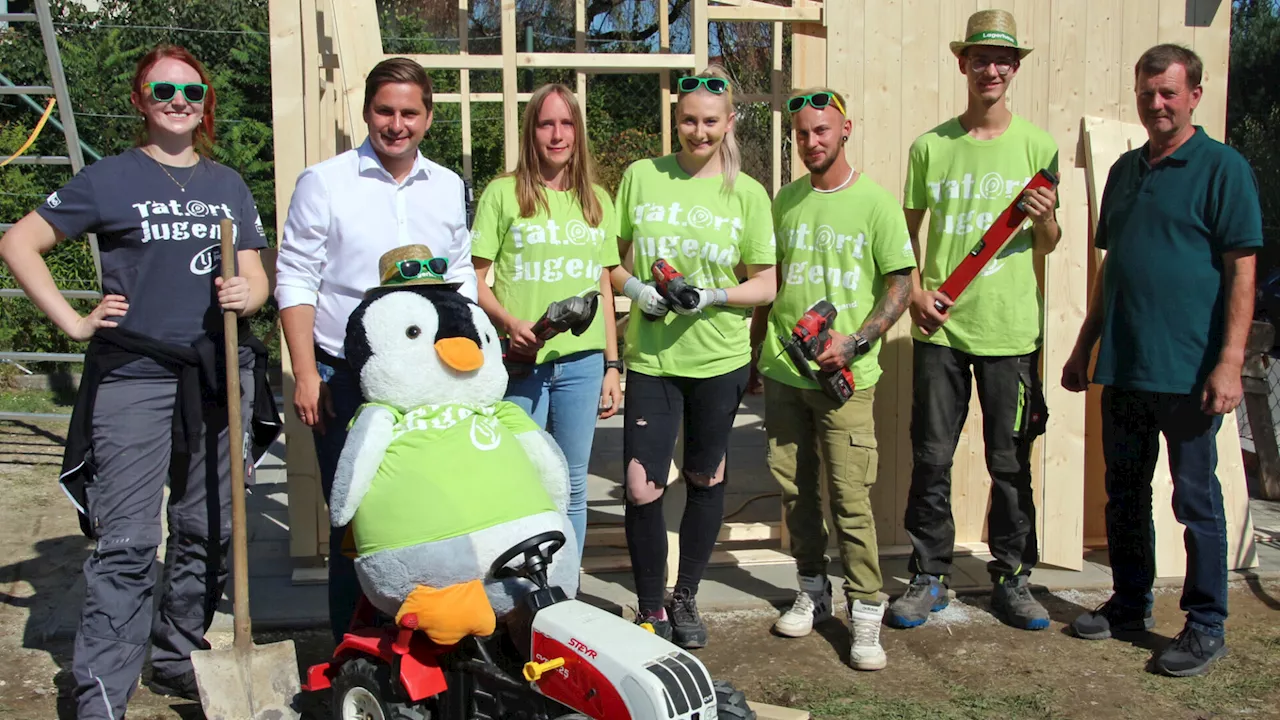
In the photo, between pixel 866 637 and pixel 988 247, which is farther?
pixel 988 247

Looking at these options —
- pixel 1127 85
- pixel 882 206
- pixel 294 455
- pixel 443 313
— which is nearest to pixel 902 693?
pixel 882 206

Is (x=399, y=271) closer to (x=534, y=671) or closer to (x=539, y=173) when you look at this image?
(x=539, y=173)

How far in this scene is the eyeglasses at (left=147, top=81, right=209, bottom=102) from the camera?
3.29 meters

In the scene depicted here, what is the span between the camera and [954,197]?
4.32 metres

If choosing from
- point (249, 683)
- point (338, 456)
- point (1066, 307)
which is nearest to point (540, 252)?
point (338, 456)

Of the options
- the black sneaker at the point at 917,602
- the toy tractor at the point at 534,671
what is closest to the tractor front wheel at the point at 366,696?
the toy tractor at the point at 534,671

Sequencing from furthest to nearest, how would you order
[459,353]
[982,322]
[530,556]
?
1. [982,322]
2. [459,353]
3. [530,556]

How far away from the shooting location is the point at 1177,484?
161 inches

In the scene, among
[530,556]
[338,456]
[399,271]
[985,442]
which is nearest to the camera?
[530,556]

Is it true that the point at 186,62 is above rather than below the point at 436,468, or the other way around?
above

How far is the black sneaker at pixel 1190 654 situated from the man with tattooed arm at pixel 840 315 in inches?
39.1

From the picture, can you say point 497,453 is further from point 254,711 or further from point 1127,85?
point 1127,85

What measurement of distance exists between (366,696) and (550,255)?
1538 millimetres

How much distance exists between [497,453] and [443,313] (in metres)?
0.41
